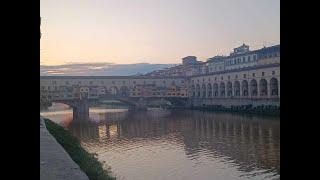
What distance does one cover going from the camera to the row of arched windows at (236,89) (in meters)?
40.0

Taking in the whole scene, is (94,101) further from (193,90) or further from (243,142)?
(243,142)

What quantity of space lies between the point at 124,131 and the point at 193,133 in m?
6.06

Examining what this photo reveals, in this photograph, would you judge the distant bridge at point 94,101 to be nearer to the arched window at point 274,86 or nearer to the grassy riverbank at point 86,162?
the arched window at point 274,86

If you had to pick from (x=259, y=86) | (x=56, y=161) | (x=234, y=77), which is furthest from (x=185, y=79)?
(x=56, y=161)

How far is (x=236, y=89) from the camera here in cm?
4734

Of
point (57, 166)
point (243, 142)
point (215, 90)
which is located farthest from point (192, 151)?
point (215, 90)

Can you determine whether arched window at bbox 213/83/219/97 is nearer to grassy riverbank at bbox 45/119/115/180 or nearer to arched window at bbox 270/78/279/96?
arched window at bbox 270/78/279/96

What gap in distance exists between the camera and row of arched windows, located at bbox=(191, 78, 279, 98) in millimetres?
40000

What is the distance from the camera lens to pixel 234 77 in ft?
156

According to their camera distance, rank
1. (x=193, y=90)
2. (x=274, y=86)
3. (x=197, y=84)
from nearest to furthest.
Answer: (x=274, y=86) → (x=197, y=84) → (x=193, y=90)

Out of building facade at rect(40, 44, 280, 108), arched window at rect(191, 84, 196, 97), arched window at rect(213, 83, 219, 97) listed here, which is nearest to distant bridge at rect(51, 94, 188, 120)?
building facade at rect(40, 44, 280, 108)

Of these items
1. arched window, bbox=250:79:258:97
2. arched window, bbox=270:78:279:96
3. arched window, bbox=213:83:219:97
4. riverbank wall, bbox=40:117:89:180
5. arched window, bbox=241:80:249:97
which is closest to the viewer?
riverbank wall, bbox=40:117:89:180
